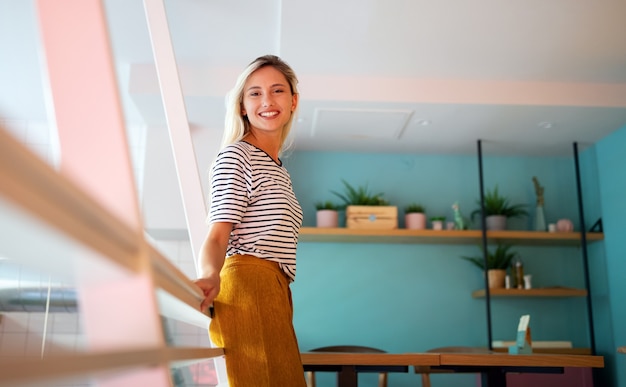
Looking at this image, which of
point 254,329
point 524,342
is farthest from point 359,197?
point 254,329

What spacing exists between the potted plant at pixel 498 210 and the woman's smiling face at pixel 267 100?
3.48m

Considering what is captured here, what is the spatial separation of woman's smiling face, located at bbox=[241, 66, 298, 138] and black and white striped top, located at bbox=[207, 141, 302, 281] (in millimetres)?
144

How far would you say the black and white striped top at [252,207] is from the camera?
1367mm

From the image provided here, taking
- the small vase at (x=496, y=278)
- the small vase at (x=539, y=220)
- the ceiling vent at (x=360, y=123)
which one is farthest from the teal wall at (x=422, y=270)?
the ceiling vent at (x=360, y=123)

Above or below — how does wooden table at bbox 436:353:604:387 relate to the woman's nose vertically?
below

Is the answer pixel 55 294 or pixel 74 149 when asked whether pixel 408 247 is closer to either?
pixel 55 294

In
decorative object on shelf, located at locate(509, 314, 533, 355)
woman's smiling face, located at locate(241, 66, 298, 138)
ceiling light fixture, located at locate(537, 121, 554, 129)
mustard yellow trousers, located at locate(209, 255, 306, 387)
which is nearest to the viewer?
mustard yellow trousers, located at locate(209, 255, 306, 387)

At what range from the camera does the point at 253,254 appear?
1364 mm

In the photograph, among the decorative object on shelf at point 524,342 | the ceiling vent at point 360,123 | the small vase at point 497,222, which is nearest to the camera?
the decorative object on shelf at point 524,342

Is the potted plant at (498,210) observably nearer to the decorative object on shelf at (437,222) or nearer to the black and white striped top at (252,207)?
the decorative object on shelf at (437,222)

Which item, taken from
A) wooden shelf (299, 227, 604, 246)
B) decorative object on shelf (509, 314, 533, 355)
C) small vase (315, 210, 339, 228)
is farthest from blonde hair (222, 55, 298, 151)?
small vase (315, 210, 339, 228)

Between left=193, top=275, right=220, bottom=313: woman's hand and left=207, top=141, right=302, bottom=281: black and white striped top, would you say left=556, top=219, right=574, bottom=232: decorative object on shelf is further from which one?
left=193, top=275, right=220, bottom=313: woman's hand

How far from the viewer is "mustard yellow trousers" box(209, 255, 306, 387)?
126cm


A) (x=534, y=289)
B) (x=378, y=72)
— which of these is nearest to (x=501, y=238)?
(x=534, y=289)
